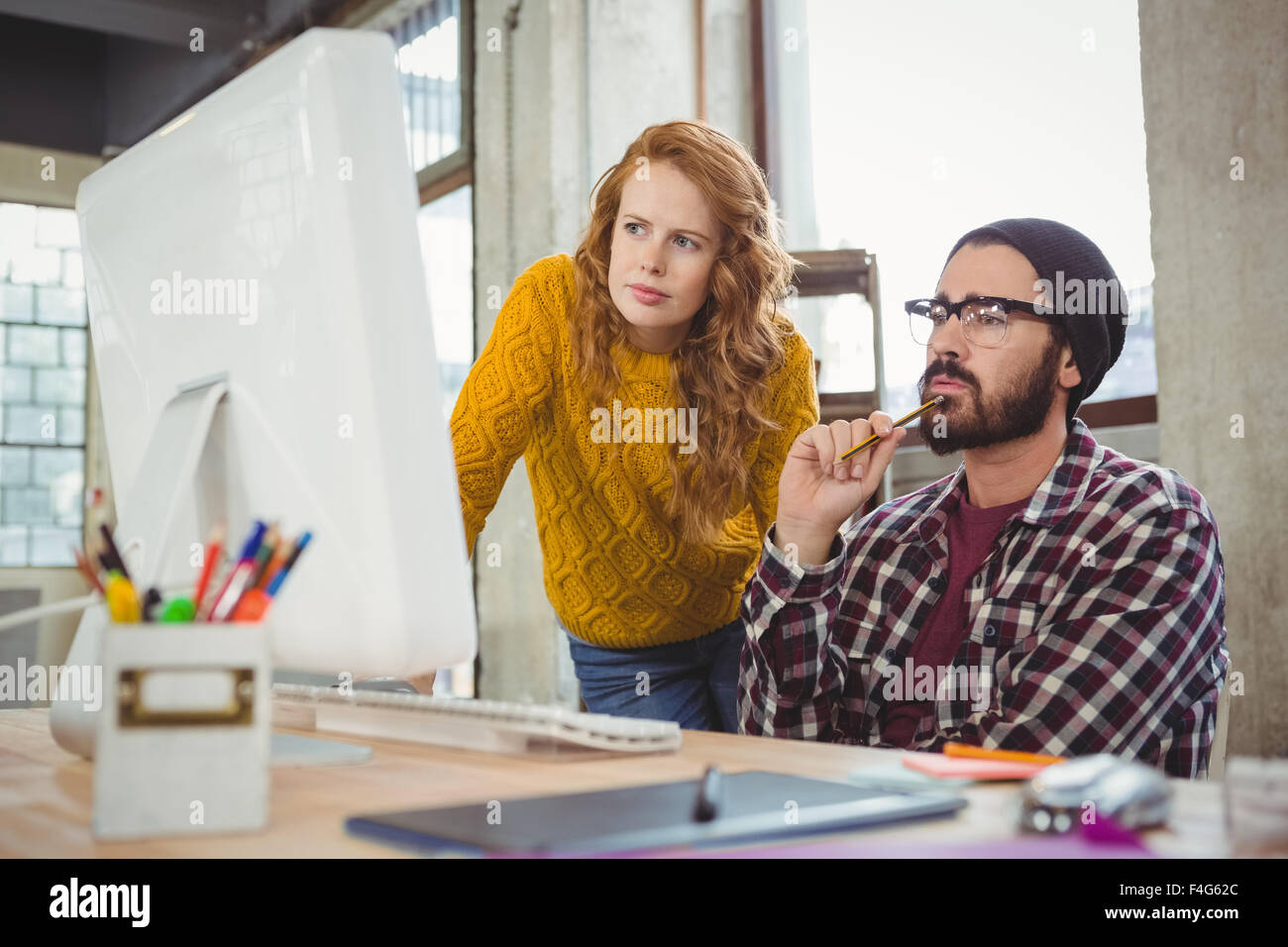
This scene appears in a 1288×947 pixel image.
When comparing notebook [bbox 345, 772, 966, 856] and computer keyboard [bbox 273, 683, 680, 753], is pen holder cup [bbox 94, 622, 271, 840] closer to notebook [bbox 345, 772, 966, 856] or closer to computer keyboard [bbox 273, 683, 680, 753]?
notebook [bbox 345, 772, 966, 856]

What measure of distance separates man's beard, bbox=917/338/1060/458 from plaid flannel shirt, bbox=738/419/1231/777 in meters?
0.06

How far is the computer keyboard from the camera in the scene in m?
0.83

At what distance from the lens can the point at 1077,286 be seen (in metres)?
1.44

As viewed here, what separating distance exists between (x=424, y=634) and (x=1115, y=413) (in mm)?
2270

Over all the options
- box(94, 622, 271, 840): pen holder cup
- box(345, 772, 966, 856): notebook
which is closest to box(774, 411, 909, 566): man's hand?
box(345, 772, 966, 856): notebook

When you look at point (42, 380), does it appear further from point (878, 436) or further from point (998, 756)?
point (998, 756)

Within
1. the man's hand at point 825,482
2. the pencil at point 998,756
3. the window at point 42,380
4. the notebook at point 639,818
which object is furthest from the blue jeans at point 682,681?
the window at point 42,380

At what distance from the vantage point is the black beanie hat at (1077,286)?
1.43 metres

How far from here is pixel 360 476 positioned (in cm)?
68

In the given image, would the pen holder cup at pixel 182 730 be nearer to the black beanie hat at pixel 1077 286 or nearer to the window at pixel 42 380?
the black beanie hat at pixel 1077 286

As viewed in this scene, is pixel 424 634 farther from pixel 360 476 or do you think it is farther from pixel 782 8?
pixel 782 8

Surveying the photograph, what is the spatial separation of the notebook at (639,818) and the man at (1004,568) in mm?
533

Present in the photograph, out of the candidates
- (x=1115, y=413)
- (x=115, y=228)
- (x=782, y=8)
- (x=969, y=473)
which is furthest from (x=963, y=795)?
(x=782, y=8)

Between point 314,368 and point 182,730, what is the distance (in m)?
0.23
